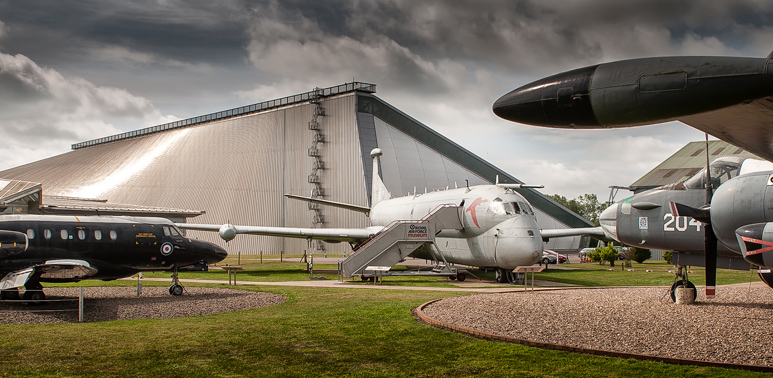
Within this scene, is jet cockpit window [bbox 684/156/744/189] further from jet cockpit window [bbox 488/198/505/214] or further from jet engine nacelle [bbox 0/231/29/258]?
jet engine nacelle [bbox 0/231/29/258]

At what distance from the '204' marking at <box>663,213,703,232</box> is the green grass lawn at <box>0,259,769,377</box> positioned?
7140mm

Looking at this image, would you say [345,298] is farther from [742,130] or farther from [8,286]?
[742,130]

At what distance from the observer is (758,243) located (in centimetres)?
981

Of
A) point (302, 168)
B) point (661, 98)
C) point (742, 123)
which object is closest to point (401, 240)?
point (742, 123)

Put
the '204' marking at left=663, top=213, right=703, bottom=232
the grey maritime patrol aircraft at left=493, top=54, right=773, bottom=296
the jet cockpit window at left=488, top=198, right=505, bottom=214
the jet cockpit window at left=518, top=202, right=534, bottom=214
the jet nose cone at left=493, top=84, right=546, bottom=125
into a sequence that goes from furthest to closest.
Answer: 1. the jet cockpit window at left=518, top=202, right=534, bottom=214
2. the jet cockpit window at left=488, top=198, right=505, bottom=214
3. the '204' marking at left=663, top=213, right=703, bottom=232
4. the jet nose cone at left=493, top=84, right=546, bottom=125
5. the grey maritime patrol aircraft at left=493, top=54, right=773, bottom=296

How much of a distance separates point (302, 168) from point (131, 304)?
40.5 meters

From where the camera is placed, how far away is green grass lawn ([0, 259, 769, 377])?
8359mm

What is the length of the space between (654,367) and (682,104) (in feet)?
17.1

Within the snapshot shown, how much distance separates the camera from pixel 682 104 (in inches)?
187

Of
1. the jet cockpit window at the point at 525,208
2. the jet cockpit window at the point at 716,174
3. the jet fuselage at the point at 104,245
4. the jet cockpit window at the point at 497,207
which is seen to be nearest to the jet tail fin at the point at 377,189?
the jet cockpit window at the point at 497,207

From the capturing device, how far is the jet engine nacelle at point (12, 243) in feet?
51.4

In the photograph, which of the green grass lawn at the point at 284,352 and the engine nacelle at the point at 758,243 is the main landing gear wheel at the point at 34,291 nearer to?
the green grass lawn at the point at 284,352

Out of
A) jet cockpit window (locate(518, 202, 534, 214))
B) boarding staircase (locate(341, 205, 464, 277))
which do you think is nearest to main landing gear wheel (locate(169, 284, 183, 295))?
boarding staircase (locate(341, 205, 464, 277))

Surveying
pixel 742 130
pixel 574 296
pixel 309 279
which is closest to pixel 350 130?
pixel 309 279
